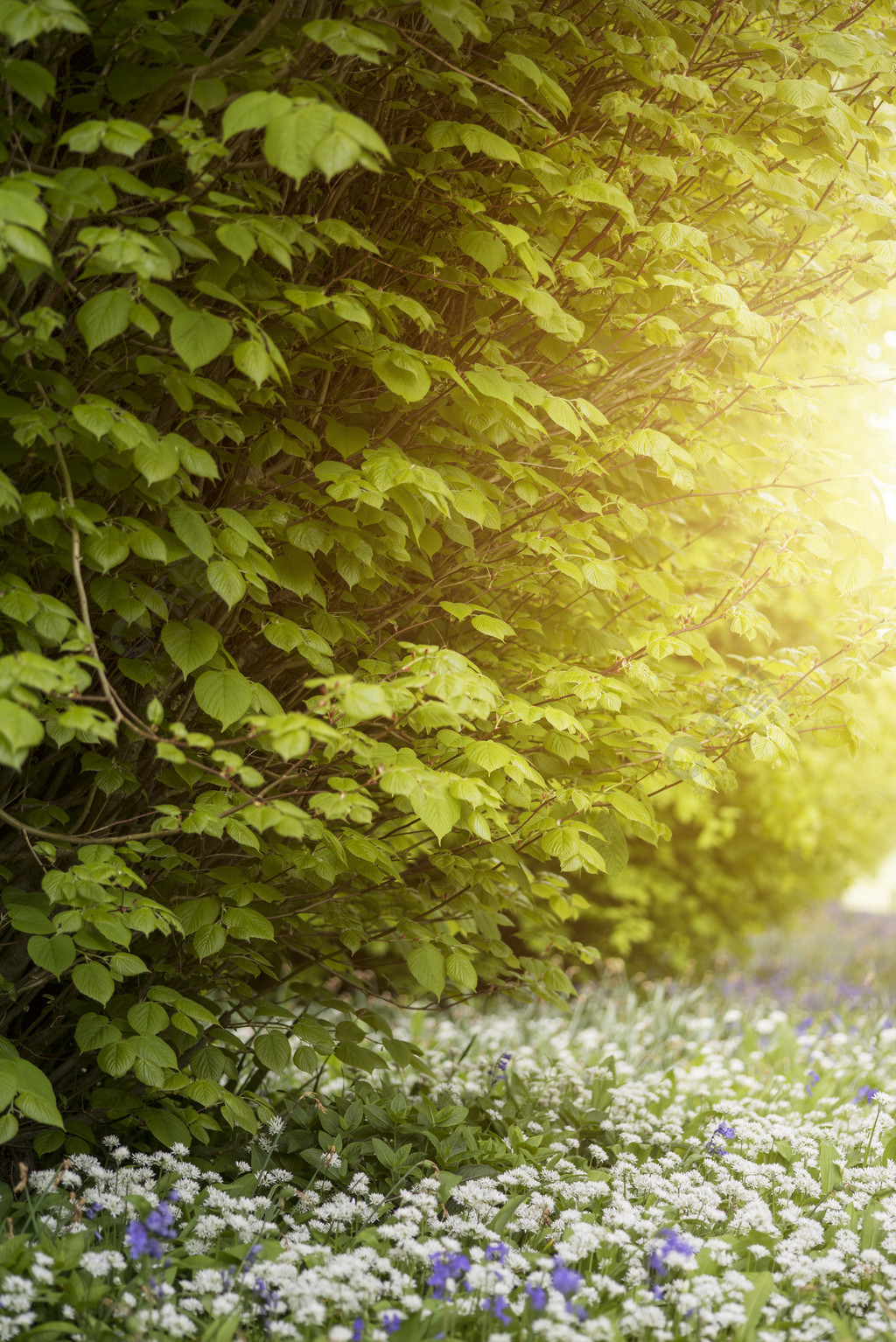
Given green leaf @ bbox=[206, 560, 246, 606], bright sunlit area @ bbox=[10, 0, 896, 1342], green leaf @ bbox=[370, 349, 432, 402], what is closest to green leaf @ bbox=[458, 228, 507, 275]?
bright sunlit area @ bbox=[10, 0, 896, 1342]

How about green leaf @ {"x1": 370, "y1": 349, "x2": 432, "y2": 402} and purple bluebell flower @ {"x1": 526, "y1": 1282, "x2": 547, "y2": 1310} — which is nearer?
purple bluebell flower @ {"x1": 526, "y1": 1282, "x2": 547, "y2": 1310}

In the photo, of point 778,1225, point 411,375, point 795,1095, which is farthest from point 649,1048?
point 411,375

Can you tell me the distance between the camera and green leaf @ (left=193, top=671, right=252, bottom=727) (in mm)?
2160

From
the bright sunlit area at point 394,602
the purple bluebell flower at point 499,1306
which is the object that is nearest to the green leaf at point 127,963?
the bright sunlit area at point 394,602

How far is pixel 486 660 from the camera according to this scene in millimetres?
2979

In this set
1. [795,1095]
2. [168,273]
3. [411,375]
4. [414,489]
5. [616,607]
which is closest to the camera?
[168,273]

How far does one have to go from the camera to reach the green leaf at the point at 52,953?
2.18 m

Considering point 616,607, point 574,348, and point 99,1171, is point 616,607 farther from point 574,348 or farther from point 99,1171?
point 99,1171

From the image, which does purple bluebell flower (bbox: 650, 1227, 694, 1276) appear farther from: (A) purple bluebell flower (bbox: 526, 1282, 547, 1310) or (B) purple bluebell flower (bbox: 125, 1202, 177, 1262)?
(B) purple bluebell flower (bbox: 125, 1202, 177, 1262)

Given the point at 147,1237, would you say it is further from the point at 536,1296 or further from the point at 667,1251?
the point at 667,1251

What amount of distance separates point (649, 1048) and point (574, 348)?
133 inches

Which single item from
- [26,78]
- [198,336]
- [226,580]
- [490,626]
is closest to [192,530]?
[226,580]

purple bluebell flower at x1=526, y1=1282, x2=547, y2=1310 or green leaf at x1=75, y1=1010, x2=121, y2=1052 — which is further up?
purple bluebell flower at x1=526, y1=1282, x2=547, y2=1310

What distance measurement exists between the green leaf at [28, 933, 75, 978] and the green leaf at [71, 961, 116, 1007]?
0.16ft
